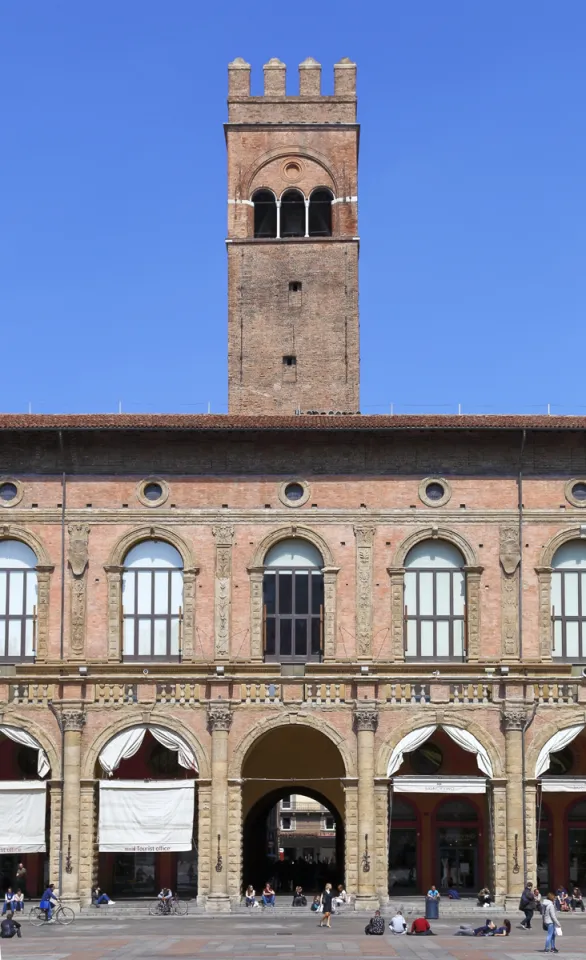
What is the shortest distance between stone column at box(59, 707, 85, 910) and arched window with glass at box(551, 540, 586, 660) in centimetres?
1495

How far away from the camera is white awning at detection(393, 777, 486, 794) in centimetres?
4597

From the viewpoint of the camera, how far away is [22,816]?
150 feet

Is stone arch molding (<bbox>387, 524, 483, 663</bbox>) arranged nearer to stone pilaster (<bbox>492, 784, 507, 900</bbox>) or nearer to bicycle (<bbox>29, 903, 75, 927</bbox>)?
stone pilaster (<bbox>492, 784, 507, 900</bbox>)

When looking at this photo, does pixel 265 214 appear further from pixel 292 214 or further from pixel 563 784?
pixel 563 784

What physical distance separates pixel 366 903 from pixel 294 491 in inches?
502

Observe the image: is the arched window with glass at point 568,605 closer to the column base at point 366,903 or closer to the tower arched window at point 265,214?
the column base at point 366,903

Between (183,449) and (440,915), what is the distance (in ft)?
53.2

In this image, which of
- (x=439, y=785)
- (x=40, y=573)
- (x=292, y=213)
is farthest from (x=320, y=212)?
(x=439, y=785)

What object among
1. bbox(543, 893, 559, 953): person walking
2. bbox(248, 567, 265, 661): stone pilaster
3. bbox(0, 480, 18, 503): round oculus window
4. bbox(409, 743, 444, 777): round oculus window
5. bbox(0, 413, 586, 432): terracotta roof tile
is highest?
bbox(0, 413, 586, 432): terracotta roof tile

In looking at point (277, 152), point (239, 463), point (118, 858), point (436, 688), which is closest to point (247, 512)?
point (239, 463)

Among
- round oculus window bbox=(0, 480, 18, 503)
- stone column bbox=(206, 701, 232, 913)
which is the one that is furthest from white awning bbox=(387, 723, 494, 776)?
A: round oculus window bbox=(0, 480, 18, 503)

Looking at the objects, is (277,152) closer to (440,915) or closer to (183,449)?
(183,449)

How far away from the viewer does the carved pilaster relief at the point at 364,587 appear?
4650cm

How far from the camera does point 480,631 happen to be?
46594mm
